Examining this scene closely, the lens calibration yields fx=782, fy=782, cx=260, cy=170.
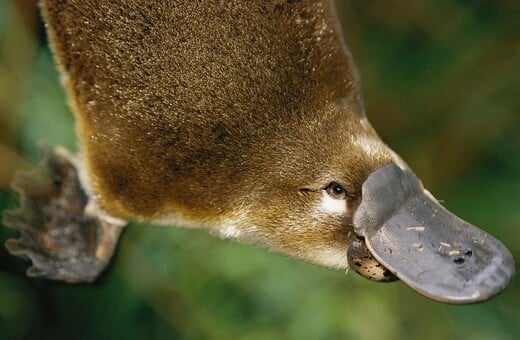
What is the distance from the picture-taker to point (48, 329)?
1.67 m

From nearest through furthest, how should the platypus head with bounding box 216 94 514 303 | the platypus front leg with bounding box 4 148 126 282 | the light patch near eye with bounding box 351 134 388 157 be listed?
the platypus head with bounding box 216 94 514 303, the light patch near eye with bounding box 351 134 388 157, the platypus front leg with bounding box 4 148 126 282

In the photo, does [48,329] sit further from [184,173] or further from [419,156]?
[419,156]

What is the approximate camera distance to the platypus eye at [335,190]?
1.19 meters

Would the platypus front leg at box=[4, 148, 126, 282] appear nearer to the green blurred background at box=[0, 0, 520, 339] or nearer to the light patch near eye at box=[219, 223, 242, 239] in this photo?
the green blurred background at box=[0, 0, 520, 339]

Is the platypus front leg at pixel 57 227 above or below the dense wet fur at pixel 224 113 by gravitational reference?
below

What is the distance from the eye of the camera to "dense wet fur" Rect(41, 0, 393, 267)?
1.11 meters

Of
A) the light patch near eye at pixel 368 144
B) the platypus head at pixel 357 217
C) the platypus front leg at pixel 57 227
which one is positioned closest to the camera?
the platypus head at pixel 357 217

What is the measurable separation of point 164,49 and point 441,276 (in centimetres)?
50

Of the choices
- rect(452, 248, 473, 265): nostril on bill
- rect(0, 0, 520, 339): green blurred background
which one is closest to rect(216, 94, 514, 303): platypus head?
rect(452, 248, 473, 265): nostril on bill

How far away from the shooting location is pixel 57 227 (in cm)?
162

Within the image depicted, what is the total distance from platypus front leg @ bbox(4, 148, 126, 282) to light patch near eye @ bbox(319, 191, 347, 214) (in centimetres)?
54

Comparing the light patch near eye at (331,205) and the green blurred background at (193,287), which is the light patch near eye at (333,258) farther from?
the green blurred background at (193,287)

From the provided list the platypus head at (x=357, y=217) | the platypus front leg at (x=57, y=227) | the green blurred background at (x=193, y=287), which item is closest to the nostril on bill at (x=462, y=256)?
the platypus head at (x=357, y=217)

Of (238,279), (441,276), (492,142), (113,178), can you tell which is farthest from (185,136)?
(492,142)
